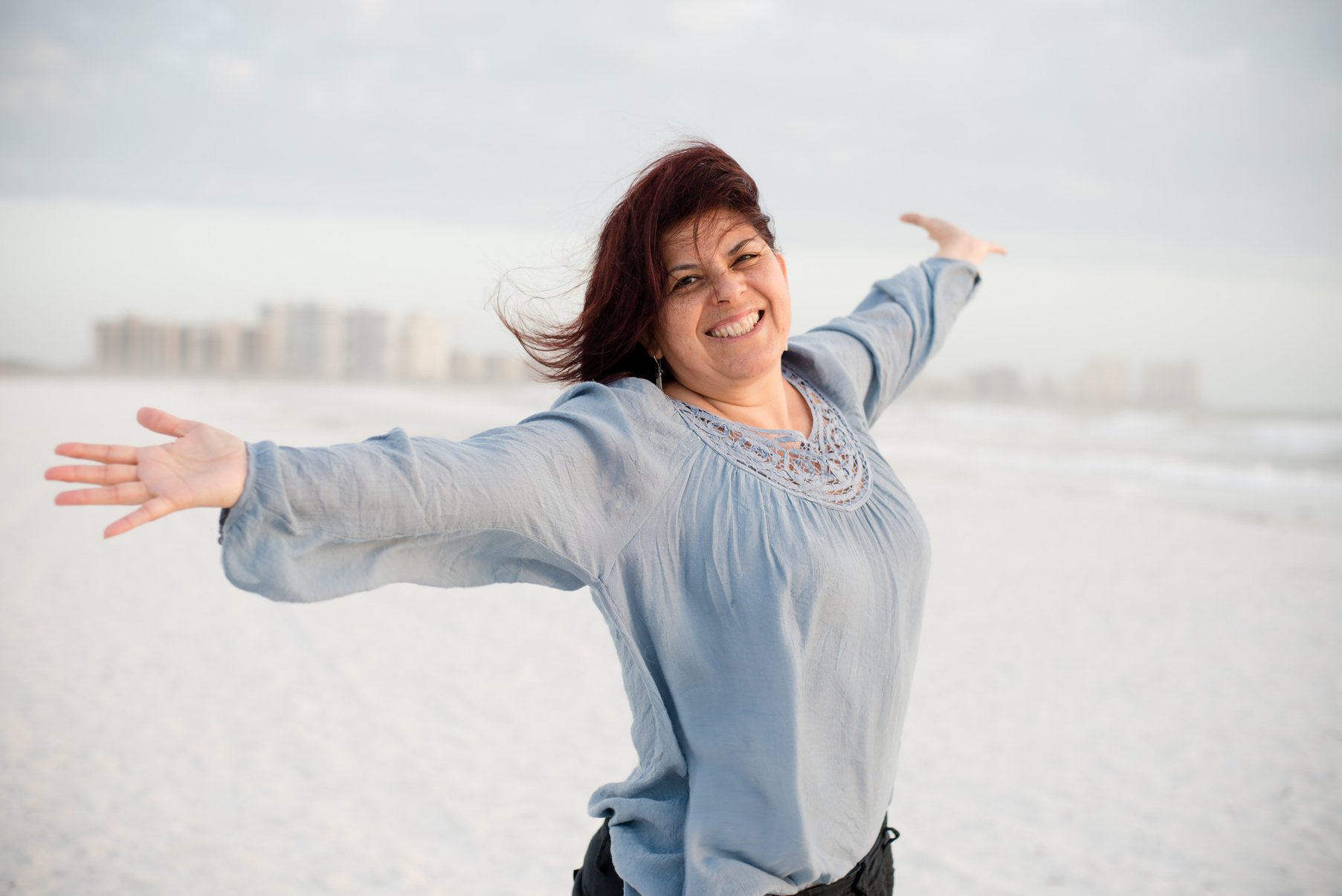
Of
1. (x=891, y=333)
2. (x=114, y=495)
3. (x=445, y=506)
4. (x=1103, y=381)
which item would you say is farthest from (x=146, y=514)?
(x=1103, y=381)

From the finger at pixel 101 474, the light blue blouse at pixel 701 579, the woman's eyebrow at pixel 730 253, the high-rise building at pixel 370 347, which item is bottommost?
the high-rise building at pixel 370 347

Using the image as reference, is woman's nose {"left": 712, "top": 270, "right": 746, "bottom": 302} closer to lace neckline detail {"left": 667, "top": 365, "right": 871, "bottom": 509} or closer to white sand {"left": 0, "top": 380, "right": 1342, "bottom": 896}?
lace neckline detail {"left": 667, "top": 365, "right": 871, "bottom": 509}

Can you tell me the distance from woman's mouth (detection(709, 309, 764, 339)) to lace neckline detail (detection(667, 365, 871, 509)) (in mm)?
110

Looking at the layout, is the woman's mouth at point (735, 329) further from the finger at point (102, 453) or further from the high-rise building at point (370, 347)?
the high-rise building at point (370, 347)

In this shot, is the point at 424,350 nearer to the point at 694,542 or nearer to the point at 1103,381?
the point at 1103,381

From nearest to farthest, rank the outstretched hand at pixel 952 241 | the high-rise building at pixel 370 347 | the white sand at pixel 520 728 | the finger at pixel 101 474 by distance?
the finger at pixel 101 474 < the outstretched hand at pixel 952 241 < the white sand at pixel 520 728 < the high-rise building at pixel 370 347

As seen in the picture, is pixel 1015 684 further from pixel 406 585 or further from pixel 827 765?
pixel 827 765

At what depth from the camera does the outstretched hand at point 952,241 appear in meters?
2.46

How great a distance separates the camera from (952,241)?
8.25 ft

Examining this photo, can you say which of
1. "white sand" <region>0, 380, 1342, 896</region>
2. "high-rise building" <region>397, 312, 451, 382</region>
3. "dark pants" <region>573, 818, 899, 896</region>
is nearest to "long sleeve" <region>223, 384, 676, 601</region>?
"dark pants" <region>573, 818, 899, 896</region>

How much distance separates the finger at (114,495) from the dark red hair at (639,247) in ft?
2.17

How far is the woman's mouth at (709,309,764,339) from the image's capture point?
1502 mm

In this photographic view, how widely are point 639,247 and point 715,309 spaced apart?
147 millimetres

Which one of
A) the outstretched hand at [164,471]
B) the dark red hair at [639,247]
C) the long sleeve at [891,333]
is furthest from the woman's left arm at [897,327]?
the outstretched hand at [164,471]
